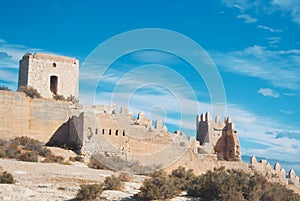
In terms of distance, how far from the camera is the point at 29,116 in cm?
2480

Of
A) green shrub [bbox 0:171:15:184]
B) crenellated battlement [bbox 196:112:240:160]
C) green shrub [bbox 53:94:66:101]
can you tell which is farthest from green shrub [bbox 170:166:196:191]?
crenellated battlement [bbox 196:112:240:160]

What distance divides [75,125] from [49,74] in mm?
4557

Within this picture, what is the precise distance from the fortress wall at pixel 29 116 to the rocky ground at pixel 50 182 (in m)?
4.29

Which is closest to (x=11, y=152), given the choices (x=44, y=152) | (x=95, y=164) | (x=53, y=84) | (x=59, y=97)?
(x=44, y=152)

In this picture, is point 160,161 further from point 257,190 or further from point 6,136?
point 257,190

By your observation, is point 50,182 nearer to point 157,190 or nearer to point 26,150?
point 157,190

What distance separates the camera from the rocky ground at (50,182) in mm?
15852

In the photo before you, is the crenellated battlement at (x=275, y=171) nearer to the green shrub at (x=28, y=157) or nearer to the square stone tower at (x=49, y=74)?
the square stone tower at (x=49, y=74)

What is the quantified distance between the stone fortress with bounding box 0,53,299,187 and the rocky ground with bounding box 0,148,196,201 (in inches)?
159

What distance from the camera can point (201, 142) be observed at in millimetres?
39312

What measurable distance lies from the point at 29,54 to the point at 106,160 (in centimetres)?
865

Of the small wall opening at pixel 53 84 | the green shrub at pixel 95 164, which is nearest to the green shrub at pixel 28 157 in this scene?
the green shrub at pixel 95 164

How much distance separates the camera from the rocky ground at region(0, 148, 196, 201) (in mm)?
15852

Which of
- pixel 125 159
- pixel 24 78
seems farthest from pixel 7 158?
pixel 24 78
